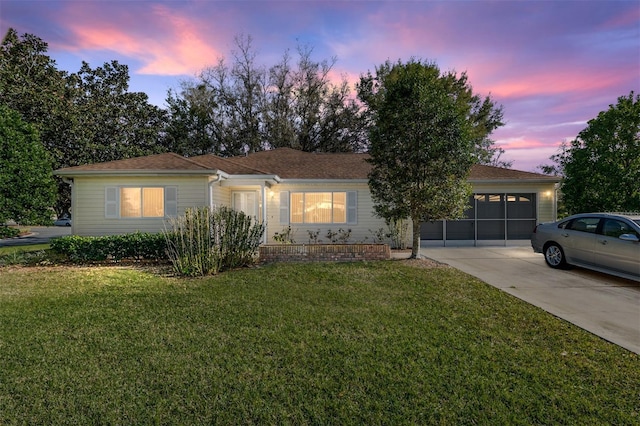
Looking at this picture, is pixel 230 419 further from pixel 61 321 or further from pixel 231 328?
pixel 61 321

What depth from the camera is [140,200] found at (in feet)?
36.0

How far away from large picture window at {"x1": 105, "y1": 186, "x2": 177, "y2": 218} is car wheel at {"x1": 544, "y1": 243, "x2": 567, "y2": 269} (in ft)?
37.9

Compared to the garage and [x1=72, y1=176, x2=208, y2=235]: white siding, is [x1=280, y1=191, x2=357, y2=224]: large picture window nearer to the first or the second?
the garage

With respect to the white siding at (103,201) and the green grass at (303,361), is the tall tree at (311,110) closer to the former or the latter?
the white siding at (103,201)

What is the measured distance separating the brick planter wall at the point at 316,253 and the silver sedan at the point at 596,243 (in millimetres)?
4364

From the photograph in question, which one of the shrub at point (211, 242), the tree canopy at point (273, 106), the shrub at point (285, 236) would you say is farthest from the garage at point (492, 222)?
the tree canopy at point (273, 106)

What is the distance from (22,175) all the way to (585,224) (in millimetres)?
16827

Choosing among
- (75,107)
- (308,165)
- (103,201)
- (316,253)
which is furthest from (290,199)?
(75,107)

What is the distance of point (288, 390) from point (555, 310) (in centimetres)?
476

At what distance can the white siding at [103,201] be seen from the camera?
35.4 ft

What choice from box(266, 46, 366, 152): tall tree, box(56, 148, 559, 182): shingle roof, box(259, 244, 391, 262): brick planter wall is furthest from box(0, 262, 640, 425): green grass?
box(266, 46, 366, 152): tall tree

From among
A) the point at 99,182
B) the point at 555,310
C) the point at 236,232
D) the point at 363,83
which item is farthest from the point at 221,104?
the point at 555,310

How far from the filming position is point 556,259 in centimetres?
815

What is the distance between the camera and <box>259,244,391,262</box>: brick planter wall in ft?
30.6
